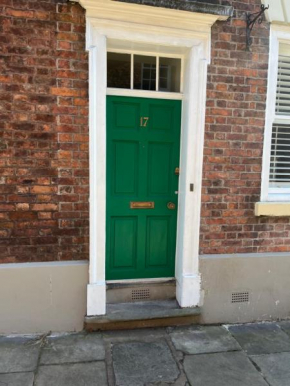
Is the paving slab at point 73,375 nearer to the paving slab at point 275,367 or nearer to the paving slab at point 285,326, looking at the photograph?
the paving slab at point 275,367

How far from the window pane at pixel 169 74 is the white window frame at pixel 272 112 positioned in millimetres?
1048

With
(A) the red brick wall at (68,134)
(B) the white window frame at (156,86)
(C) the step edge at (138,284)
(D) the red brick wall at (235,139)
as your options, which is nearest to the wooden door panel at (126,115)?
(B) the white window frame at (156,86)

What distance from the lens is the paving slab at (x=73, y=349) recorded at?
2.99 m

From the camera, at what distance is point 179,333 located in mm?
3510

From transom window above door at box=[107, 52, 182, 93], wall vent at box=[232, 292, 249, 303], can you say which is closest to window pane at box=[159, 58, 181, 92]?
transom window above door at box=[107, 52, 182, 93]

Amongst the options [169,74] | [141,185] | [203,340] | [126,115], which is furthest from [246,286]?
[169,74]

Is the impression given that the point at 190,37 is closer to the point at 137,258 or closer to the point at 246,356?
the point at 137,258

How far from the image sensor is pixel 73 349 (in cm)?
314

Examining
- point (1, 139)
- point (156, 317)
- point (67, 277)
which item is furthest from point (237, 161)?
point (1, 139)

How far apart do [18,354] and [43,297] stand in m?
0.56

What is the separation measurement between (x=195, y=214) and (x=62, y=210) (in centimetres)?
147

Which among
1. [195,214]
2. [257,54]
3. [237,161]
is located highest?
[257,54]

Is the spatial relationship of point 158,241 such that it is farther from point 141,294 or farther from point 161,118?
point 161,118

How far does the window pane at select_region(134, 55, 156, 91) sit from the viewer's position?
3.62m
